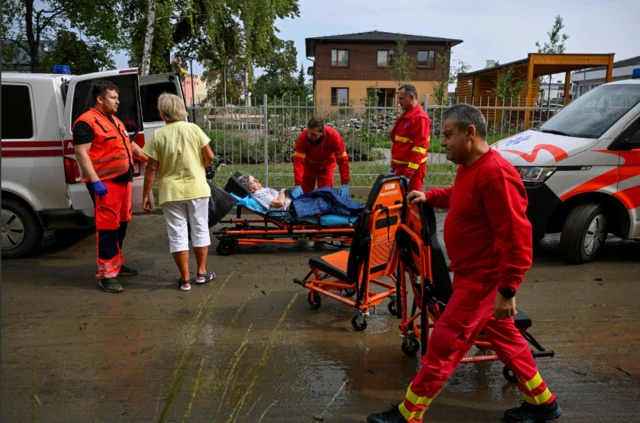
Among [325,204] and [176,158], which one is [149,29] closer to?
[325,204]

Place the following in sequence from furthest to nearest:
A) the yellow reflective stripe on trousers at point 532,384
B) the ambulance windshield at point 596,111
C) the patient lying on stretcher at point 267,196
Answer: the patient lying on stretcher at point 267,196 < the ambulance windshield at point 596,111 < the yellow reflective stripe on trousers at point 532,384

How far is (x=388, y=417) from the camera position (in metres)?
3.16

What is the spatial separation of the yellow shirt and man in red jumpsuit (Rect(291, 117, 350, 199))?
70.3 inches

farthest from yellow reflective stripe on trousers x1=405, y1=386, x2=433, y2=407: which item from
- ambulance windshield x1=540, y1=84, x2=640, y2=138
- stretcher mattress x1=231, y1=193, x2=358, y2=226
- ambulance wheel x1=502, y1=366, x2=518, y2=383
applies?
ambulance windshield x1=540, y1=84, x2=640, y2=138

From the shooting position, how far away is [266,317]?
5.05 metres

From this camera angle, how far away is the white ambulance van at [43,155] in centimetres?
649

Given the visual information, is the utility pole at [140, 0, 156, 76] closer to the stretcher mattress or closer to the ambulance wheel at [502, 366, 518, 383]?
the stretcher mattress

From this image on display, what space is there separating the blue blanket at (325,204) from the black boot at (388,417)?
388 centimetres

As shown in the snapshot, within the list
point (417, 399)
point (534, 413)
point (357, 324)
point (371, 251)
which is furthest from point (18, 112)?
point (534, 413)

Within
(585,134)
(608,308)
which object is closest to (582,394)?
(608,308)

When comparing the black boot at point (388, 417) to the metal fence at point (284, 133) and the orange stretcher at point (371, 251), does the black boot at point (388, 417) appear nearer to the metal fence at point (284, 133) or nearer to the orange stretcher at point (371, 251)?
the orange stretcher at point (371, 251)

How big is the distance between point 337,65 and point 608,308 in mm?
45150

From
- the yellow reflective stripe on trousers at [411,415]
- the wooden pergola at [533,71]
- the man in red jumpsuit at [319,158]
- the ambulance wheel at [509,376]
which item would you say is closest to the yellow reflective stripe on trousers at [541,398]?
the ambulance wheel at [509,376]

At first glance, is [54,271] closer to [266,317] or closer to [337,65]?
[266,317]
